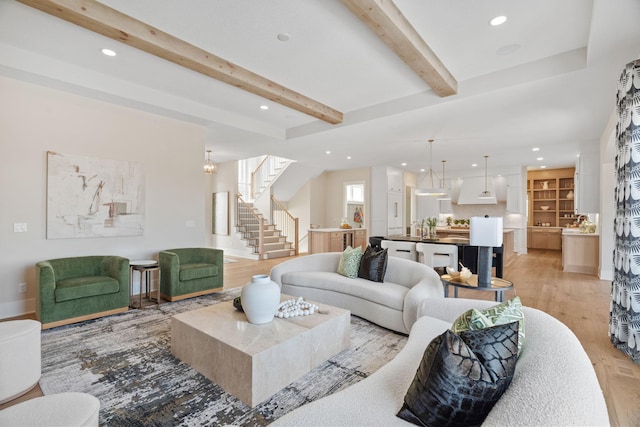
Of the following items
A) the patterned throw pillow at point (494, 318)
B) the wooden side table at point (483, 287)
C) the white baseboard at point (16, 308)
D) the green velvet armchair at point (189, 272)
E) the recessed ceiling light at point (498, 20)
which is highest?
the recessed ceiling light at point (498, 20)

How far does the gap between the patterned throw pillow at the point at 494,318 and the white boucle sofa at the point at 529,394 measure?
3.9 inches

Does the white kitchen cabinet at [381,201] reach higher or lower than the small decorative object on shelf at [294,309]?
higher

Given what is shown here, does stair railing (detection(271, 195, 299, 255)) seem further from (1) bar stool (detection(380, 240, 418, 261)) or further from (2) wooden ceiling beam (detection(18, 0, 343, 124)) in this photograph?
→ (2) wooden ceiling beam (detection(18, 0, 343, 124))

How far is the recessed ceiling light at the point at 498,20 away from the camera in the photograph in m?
2.69

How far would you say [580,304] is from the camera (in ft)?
13.9

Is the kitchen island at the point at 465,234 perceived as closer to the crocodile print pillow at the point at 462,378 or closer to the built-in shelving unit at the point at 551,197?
the built-in shelving unit at the point at 551,197

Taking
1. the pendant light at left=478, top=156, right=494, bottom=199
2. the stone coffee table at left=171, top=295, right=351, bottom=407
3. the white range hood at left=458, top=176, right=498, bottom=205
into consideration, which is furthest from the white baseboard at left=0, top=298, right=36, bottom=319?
the white range hood at left=458, top=176, right=498, bottom=205

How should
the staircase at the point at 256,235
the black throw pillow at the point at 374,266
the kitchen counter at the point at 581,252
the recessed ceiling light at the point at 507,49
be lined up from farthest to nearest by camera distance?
the staircase at the point at 256,235 < the kitchen counter at the point at 581,252 < the black throw pillow at the point at 374,266 < the recessed ceiling light at the point at 507,49

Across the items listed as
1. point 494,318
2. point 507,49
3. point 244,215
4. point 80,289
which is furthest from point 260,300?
point 244,215

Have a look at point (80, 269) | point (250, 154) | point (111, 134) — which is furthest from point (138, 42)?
point (250, 154)

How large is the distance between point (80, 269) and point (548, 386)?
4651mm

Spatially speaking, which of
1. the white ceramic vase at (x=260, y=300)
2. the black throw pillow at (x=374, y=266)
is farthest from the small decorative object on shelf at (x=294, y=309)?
the black throw pillow at (x=374, y=266)

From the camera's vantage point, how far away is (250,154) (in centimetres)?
775

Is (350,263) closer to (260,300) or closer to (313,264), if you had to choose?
(313,264)
